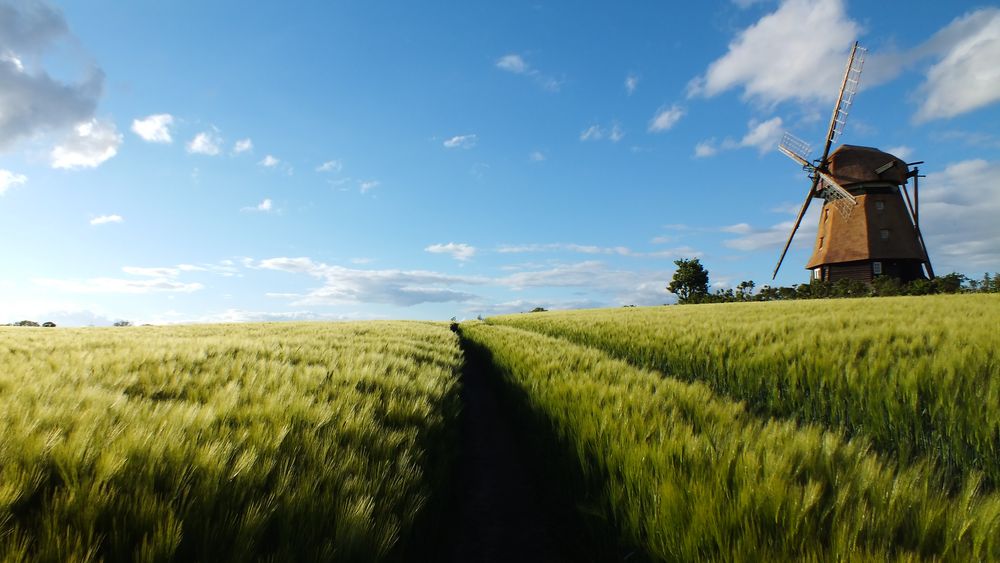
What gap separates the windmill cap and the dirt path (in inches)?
1594

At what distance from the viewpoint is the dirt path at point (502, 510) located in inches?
116

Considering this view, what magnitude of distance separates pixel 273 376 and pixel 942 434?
6213mm

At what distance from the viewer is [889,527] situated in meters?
1.50

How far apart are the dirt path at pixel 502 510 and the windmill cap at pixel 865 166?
133 feet

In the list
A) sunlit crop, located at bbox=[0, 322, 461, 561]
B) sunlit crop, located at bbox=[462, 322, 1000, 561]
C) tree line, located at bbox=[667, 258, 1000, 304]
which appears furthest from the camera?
tree line, located at bbox=[667, 258, 1000, 304]

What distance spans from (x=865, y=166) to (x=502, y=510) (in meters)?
42.7

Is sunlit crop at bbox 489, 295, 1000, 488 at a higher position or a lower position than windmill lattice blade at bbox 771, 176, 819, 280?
lower

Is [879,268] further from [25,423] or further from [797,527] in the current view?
[25,423]

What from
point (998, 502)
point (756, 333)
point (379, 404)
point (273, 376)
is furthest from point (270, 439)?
point (756, 333)

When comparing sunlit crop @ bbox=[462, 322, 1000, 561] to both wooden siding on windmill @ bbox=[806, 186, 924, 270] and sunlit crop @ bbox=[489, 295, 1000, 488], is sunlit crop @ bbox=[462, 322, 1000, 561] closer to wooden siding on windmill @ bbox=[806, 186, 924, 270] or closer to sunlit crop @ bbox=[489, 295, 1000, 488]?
sunlit crop @ bbox=[489, 295, 1000, 488]

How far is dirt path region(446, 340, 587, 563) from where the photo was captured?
2957 millimetres

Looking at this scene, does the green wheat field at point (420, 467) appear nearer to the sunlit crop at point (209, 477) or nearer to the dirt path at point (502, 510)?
the sunlit crop at point (209, 477)

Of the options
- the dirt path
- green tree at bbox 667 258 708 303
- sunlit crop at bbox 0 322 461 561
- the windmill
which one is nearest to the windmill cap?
the windmill

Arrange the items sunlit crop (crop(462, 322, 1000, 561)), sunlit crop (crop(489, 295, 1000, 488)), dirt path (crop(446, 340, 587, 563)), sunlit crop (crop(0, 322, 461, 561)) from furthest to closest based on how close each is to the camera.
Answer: sunlit crop (crop(489, 295, 1000, 488))
dirt path (crop(446, 340, 587, 563))
sunlit crop (crop(462, 322, 1000, 561))
sunlit crop (crop(0, 322, 461, 561))
